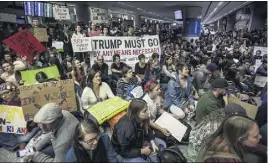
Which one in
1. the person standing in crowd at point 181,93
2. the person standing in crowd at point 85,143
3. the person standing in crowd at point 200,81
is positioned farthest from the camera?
the person standing in crowd at point 200,81

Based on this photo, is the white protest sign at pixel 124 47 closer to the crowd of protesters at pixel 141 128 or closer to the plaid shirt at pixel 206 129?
the crowd of protesters at pixel 141 128

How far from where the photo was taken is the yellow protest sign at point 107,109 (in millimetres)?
4195

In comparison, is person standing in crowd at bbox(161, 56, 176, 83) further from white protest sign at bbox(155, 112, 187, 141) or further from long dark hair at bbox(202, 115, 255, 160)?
long dark hair at bbox(202, 115, 255, 160)

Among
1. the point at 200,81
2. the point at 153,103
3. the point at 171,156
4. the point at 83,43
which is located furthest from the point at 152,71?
the point at 171,156

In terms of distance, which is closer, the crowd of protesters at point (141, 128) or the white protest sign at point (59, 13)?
the crowd of protesters at point (141, 128)

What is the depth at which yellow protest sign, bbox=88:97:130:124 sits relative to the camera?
13.8ft

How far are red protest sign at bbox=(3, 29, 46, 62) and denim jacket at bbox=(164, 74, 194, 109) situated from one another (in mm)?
3436

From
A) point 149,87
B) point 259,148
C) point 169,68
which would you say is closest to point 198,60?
point 169,68

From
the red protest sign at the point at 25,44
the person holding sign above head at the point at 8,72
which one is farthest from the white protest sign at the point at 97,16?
the person holding sign above head at the point at 8,72

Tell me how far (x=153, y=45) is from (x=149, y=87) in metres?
4.34

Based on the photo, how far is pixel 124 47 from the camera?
26.9ft

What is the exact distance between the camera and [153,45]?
864 centimetres

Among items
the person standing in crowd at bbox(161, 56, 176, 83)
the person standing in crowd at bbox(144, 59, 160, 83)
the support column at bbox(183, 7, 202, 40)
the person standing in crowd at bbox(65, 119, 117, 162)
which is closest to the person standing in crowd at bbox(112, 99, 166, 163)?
the person standing in crowd at bbox(65, 119, 117, 162)

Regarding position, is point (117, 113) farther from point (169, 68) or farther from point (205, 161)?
point (169, 68)
